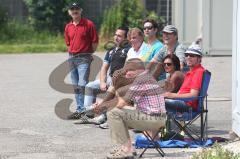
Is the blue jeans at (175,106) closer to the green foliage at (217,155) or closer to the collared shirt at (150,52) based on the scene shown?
the collared shirt at (150,52)

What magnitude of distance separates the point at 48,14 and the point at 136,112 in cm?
1925

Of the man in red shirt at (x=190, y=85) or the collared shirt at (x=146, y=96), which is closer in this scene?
the collared shirt at (x=146, y=96)

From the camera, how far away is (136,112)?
8555 mm

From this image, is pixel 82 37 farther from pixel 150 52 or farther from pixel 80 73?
pixel 150 52

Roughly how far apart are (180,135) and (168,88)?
25.2 inches

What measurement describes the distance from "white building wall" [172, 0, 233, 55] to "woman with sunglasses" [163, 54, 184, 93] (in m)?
11.6

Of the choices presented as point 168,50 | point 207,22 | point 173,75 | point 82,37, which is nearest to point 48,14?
point 207,22

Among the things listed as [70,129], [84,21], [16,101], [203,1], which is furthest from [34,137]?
[203,1]

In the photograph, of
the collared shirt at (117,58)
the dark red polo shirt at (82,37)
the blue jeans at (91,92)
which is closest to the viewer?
the collared shirt at (117,58)

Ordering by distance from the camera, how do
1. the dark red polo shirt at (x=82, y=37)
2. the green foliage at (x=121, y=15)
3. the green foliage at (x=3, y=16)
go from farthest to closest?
the green foliage at (x=3, y=16), the green foliage at (x=121, y=15), the dark red polo shirt at (x=82, y=37)

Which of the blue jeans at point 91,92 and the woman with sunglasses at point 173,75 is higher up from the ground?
the woman with sunglasses at point 173,75

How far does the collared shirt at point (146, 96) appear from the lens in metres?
8.62

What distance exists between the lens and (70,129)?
1090 cm

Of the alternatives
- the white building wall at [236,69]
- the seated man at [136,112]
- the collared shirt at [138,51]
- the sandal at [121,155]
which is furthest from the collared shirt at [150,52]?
the sandal at [121,155]
